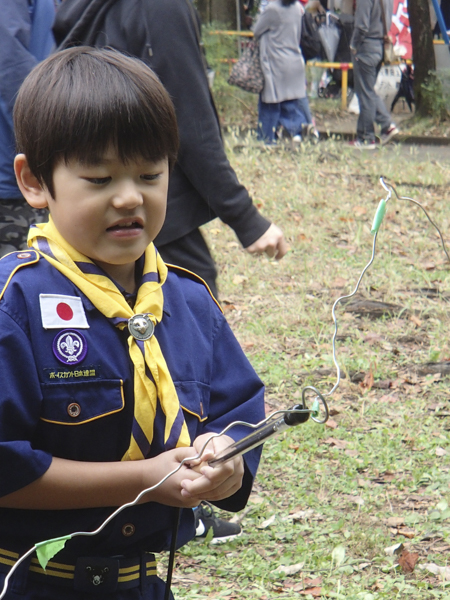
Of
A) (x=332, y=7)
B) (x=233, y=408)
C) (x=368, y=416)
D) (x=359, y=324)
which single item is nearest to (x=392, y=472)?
(x=368, y=416)

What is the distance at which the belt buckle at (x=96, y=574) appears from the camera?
4.96ft

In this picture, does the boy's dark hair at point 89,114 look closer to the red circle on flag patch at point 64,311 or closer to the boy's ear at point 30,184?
the boy's ear at point 30,184

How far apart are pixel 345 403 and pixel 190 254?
65.4 inches

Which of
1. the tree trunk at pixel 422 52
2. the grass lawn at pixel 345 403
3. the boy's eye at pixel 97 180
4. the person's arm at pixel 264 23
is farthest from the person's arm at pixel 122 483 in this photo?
the tree trunk at pixel 422 52

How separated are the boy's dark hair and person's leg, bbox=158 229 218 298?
1.08 m

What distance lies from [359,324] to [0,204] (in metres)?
2.55

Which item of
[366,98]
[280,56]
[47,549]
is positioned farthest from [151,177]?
[280,56]

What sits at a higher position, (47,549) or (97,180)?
(97,180)

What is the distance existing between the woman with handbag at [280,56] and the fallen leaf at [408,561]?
8.35 m

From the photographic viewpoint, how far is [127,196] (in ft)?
4.88

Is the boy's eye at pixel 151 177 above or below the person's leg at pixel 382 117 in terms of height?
above

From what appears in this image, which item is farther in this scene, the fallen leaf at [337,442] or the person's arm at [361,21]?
the person's arm at [361,21]

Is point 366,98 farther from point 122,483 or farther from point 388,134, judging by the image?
point 122,483

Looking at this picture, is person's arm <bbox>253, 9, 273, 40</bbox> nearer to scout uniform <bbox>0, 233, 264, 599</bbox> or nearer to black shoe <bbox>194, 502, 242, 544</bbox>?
black shoe <bbox>194, 502, 242, 544</bbox>
